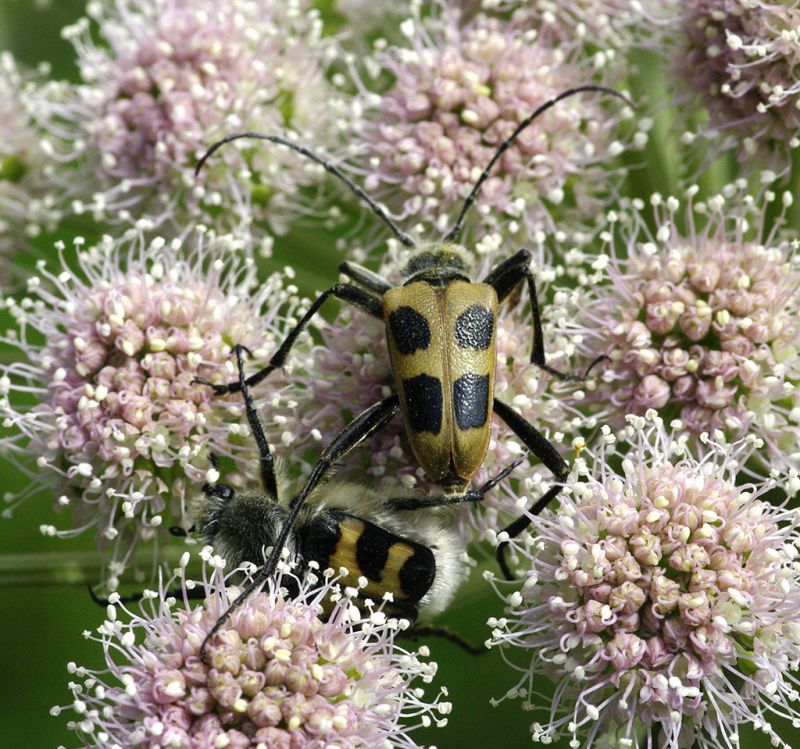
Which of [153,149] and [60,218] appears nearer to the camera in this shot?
[153,149]

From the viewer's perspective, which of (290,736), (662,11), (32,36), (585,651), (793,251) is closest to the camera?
(290,736)

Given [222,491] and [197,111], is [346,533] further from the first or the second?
[197,111]

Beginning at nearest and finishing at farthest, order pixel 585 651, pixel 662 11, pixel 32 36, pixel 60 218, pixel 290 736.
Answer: pixel 290 736 → pixel 585 651 → pixel 662 11 → pixel 60 218 → pixel 32 36

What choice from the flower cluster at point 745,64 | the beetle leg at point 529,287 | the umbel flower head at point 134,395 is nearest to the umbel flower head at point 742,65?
the flower cluster at point 745,64

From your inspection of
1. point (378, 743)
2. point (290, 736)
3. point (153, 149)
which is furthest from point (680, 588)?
point (153, 149)

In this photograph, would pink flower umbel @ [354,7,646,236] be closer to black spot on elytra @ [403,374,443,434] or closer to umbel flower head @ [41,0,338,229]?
umbel flower head @ [41,0,338,229]

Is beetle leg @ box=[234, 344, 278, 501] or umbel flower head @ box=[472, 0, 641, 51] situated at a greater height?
umbel flower head @ box=[472, 0, 641, 51]

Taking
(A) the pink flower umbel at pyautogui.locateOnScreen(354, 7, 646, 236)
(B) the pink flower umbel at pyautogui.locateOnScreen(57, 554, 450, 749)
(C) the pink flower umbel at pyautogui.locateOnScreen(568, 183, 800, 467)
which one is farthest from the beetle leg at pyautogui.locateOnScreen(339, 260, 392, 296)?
(B) the pink flower umbel at pyautogui.locateOnScreen(57, 554, 450, 749)

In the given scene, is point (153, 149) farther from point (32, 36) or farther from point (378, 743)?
point (378, 743)
